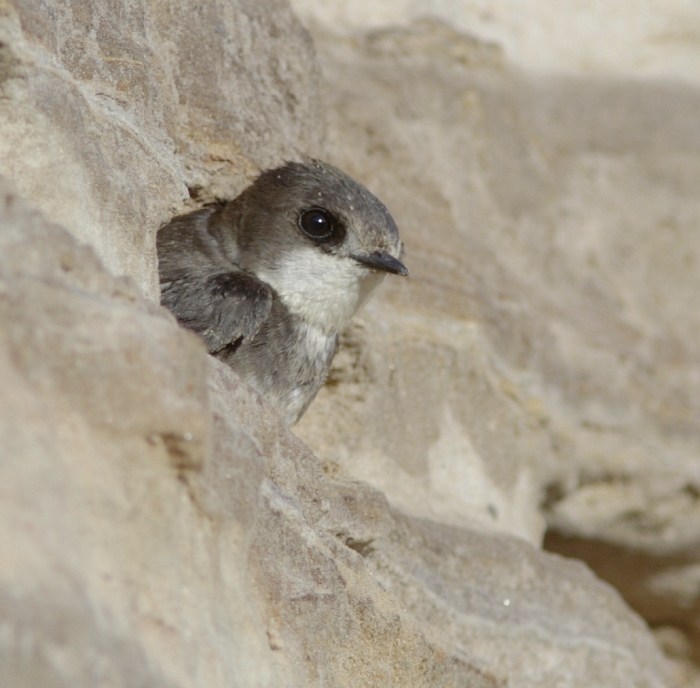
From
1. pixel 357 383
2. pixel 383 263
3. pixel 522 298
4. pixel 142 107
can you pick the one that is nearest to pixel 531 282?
pixel 522 298

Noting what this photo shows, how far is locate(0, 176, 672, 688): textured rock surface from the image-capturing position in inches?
47.9

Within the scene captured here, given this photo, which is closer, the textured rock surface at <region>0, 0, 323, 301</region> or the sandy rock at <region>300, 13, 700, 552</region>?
the textured rock surface at <region>0, 0, 323, 301</region>

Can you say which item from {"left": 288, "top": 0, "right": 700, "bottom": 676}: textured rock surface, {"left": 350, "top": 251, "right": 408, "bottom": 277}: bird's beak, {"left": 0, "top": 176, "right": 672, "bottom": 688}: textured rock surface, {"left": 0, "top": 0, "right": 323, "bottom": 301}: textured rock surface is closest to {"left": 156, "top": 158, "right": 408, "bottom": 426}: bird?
{"left": 350, "top": 251, "right": 408, "bottom": 277}: bird's beak

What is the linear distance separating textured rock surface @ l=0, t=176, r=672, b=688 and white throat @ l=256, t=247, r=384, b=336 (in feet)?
2.25

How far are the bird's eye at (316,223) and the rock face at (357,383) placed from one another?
0.22 meters

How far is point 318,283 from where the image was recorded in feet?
9.76

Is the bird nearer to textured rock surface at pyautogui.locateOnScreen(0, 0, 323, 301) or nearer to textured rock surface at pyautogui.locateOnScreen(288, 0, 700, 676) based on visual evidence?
textured rock surface at pyautogui.locateOnScreen(0, 0, 323, 301)

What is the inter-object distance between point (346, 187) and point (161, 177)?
671 millimetres

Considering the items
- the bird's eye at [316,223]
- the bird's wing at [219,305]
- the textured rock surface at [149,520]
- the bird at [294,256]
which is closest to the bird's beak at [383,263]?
the bird at [294,256]

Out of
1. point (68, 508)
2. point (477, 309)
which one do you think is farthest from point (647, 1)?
point (68, 508)

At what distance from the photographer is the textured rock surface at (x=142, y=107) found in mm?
1980

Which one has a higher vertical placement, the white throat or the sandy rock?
the white throat

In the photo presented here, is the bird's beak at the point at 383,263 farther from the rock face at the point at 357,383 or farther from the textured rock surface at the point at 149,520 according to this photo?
the textured rock surface at the point at 149,520

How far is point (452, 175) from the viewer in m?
3.94
